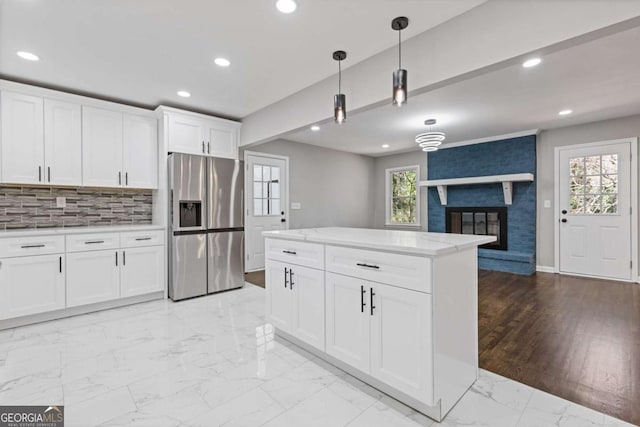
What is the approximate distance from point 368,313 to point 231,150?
3.27 meters

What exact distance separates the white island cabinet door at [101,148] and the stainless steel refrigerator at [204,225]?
616 mm

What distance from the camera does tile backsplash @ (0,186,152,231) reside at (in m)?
3.18

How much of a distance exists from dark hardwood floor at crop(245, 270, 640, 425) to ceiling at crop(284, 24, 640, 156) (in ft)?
7.09

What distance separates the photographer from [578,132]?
478 cm

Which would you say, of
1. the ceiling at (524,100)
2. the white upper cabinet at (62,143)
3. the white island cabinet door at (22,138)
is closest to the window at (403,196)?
the ceiling at (524,100)

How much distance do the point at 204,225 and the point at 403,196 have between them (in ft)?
16.0

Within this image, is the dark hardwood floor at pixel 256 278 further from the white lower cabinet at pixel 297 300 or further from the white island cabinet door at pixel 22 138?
the white island cabinet door at pixel 22 138

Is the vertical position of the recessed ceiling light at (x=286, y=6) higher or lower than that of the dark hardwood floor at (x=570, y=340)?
higher

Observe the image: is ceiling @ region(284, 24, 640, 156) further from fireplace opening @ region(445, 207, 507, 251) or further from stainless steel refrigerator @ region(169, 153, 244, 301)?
stainless steel refrigerator @ region(169, 153, 244, 301)

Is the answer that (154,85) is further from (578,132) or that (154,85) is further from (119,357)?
(578,132)

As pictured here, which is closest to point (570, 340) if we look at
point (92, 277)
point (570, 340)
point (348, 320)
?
point (570, 340)

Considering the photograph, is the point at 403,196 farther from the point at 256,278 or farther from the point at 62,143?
the point at 62,143

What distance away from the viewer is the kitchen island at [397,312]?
155 cm

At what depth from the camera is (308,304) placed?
2219mm
